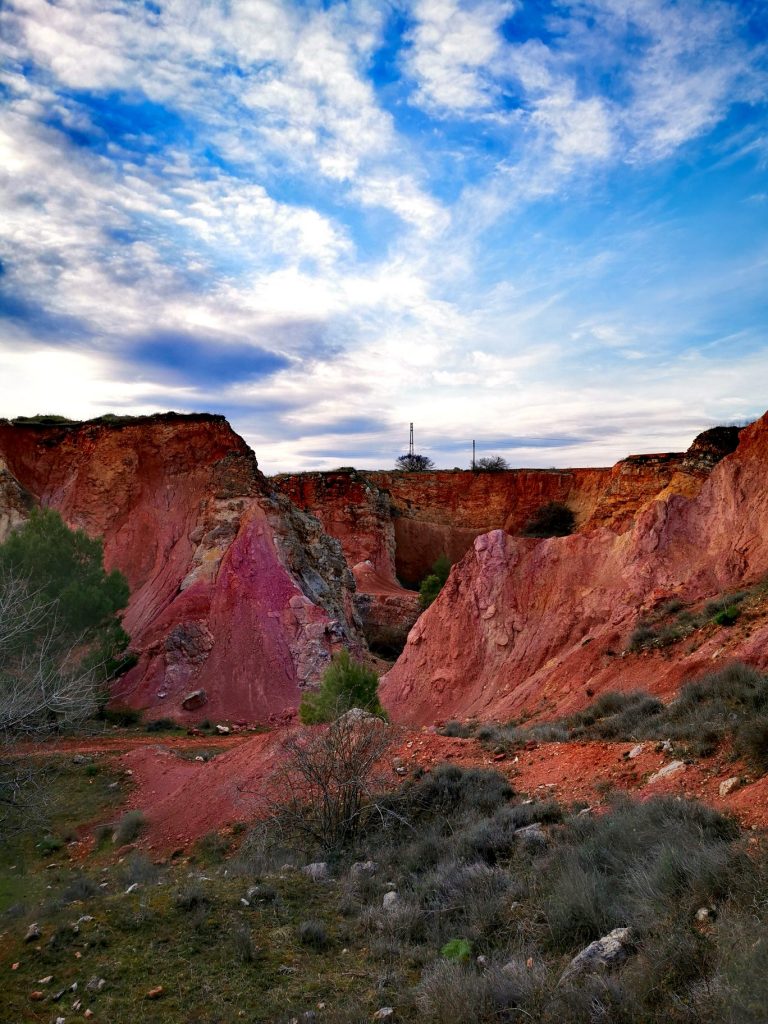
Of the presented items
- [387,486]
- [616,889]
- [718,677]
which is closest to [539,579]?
[718,677]

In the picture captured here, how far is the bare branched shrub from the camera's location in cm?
866

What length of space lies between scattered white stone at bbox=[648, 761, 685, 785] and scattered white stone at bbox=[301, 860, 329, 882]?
391 cm

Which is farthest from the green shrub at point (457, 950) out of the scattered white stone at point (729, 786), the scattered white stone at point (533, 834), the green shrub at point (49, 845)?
the green shrub at point (49, 845)

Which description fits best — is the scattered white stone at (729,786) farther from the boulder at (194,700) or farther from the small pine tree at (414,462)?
the small pine tree at (414,462)

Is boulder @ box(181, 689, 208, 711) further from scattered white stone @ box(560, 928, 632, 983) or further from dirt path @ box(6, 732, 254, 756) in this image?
scattered white stone @ box(560, 928, 632, 983)

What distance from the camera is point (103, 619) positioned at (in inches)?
806

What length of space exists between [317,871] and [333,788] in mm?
2223

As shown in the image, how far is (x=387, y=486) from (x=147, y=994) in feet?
154

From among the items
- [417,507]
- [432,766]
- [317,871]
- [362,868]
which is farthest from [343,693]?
[417,507]

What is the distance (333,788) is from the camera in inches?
382

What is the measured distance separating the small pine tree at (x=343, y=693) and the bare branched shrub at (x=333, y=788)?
148 inches

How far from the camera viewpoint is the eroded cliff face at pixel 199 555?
76.6ft

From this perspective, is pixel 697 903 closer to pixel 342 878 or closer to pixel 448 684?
pixel 342 878

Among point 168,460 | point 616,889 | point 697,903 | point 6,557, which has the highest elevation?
point 168,460
